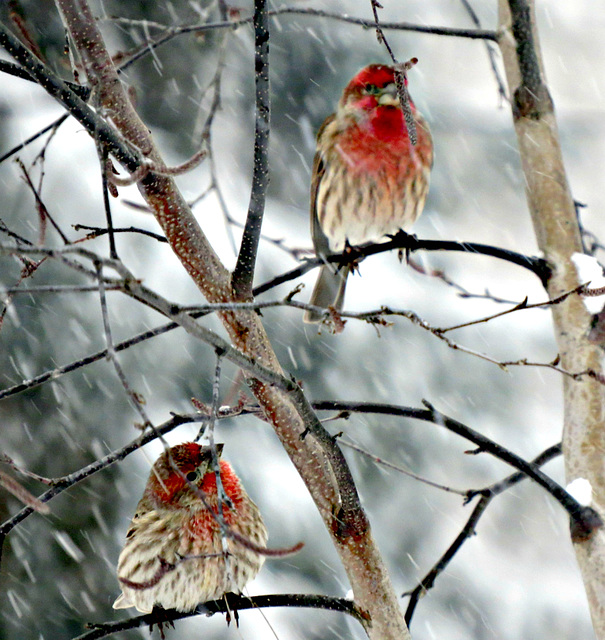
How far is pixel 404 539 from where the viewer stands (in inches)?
212

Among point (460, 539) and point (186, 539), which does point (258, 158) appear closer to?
point (460, 539)

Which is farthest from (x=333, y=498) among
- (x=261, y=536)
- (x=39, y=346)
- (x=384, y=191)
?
(x=39, y=346)

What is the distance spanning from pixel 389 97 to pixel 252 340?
1.46 meters

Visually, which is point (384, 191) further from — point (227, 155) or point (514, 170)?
point (514, 170)

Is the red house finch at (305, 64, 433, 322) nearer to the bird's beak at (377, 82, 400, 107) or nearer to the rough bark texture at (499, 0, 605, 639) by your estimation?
the bird's beak at (377, 82, 400, 107)

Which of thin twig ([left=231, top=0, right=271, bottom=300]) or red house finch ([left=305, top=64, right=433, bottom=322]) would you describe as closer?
thin twig ([left=231, top=0, right=271, bottom=300])

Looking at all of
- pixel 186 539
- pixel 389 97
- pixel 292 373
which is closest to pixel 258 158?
pixel 389 97

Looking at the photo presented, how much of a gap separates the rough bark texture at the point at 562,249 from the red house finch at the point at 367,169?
514 millimetres

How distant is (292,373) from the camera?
5.32 m

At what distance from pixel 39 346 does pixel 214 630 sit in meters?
2.23

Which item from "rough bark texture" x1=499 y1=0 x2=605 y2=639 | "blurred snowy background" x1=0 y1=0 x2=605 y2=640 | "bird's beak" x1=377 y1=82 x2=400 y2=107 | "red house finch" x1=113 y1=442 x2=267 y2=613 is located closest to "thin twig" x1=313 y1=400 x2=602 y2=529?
"rough bark texture" x1=499 y1=0 x2=605 y2=639

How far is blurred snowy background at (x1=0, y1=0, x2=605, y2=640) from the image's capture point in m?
5.18

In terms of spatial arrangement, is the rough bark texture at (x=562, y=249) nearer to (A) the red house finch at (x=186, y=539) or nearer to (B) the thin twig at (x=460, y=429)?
(B) the thin twig at (x=460, y=429)

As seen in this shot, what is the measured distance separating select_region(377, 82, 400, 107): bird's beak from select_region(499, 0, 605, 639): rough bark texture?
487mm
